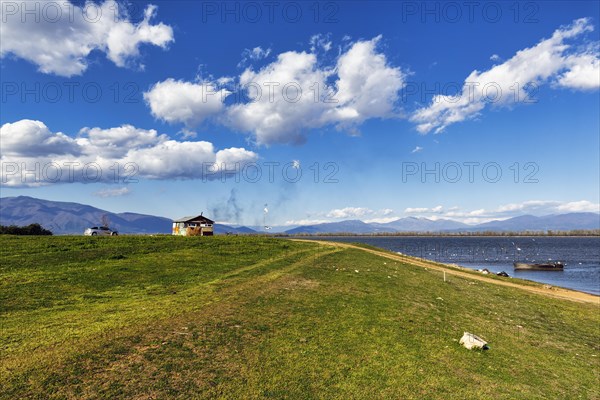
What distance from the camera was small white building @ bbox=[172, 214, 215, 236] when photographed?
70.1 metres

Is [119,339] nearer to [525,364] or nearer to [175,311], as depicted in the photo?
[175,311]

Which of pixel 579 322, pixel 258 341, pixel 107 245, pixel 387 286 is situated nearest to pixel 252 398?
pixel 258 341

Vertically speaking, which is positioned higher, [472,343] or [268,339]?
[268,339]

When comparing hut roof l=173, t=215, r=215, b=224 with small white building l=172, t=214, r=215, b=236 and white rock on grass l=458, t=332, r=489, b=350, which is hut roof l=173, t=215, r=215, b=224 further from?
white rock on grass l=458, t=332, r=489, b=350

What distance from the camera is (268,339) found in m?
12.1

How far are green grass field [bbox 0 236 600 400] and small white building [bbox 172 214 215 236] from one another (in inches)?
1777

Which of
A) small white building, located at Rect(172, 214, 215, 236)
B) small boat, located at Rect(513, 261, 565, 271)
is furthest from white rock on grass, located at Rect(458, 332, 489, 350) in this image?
small boat, located at Rect(513, 261, 565, 271)

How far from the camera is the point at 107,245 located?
36500 millimetres

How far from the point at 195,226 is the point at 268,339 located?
62.2 m

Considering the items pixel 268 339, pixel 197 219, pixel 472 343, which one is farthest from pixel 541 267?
pixel 268 339

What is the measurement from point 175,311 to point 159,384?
620 centimetres

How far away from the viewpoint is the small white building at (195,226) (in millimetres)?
70062

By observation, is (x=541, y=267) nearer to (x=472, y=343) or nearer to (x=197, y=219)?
(x=197, y=219)

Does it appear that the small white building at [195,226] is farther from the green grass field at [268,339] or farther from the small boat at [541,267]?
the small boat at [541,267]
